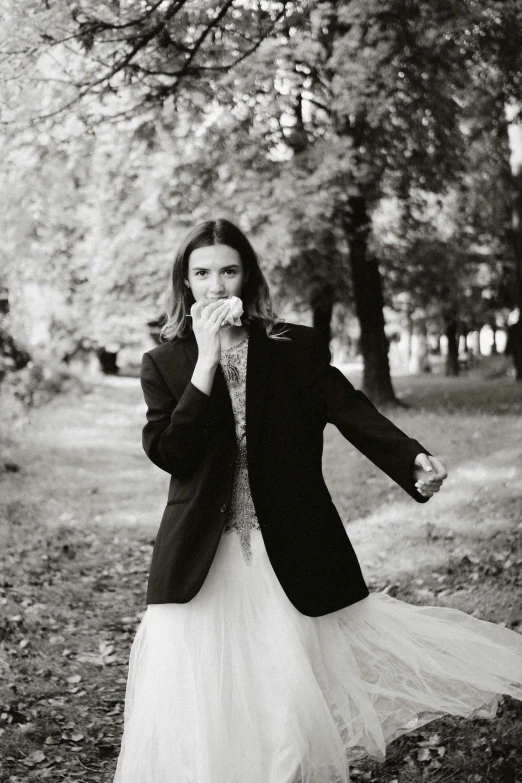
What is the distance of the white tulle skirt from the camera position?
3025 mm

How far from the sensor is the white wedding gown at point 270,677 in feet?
9.93

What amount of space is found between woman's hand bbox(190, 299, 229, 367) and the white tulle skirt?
70cm

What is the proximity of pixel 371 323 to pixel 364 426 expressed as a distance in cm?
1257

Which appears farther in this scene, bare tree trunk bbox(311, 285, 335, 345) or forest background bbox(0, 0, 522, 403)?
bare tree trunk bbox(311, 285, 335, 345)

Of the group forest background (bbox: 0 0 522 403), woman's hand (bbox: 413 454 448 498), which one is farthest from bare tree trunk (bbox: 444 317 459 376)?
woman's hand (bbox: 413 454 448 498)

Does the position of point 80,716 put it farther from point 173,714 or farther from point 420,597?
point 420,597

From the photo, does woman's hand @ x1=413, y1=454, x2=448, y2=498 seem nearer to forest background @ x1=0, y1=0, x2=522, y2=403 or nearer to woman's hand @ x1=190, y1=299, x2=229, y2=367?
woman's hand @ x1=190, y1=299, x2=229, y2=367

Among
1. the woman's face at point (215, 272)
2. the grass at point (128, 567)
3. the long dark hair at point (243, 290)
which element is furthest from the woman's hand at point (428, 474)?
the grass at point (128, 567)

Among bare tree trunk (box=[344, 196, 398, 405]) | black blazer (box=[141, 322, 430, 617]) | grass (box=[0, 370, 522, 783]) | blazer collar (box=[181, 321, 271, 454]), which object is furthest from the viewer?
bare tree trunk (box=[344, 196, 398, 405])

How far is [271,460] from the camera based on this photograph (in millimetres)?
3250

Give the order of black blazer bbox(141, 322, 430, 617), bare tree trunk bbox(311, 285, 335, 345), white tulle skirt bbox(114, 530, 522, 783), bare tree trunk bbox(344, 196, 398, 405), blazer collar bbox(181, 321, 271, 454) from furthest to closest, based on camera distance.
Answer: bare tree trunk bbox(311, 285, 335, 345)
bare tree trunk bbox(344, 196, 398, 405)
blazer collar bbox(181, 321, 271, 454)
black blazer bbox(141, 322, 430, 617)
white tulle skirt bbox(114, 530, 522, 783)

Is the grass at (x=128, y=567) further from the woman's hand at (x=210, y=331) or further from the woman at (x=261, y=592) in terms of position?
the woman's hand at (x=210, y=331)

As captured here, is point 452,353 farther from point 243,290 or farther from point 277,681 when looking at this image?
point 277,681

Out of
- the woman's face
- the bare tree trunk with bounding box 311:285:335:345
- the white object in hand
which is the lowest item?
the white object in hand
